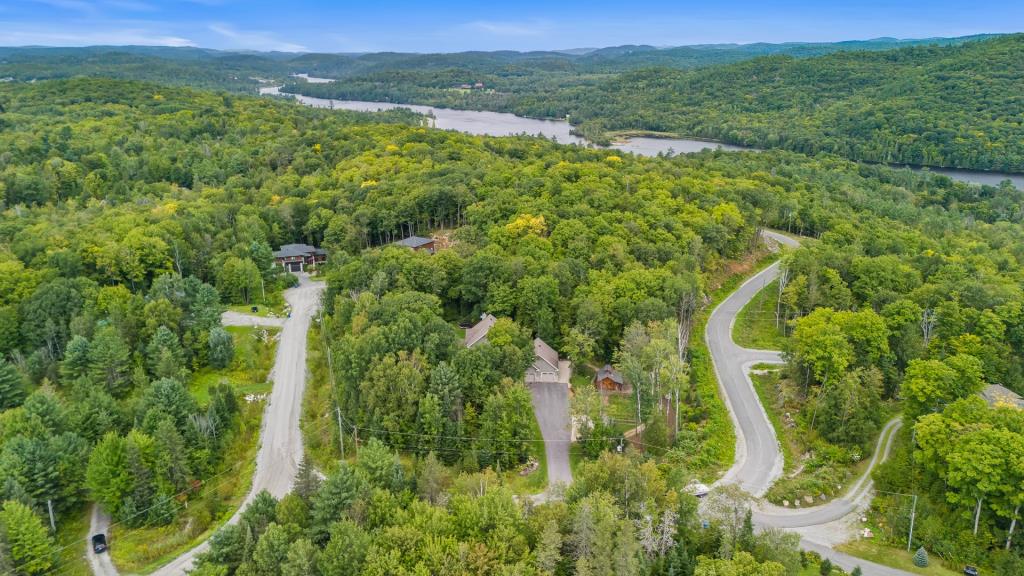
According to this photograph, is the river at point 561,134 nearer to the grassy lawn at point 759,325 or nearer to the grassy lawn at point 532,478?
the grassy lawn at point 759,325

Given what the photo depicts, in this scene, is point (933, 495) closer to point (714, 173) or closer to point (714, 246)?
point (714, 246)

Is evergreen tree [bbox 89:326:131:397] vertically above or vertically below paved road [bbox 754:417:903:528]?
above

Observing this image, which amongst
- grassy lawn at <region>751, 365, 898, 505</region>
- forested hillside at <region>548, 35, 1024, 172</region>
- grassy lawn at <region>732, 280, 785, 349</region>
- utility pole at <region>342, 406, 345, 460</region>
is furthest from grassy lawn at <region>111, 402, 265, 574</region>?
forested hillside at <region>548, 35, 1024, 172</region>

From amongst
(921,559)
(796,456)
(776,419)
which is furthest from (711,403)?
(921,559)

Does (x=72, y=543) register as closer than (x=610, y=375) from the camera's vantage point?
Yes

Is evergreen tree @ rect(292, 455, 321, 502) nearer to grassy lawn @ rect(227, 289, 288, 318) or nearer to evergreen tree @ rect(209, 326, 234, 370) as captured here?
evergreen tree @ rect(209, 326, 234, 370)

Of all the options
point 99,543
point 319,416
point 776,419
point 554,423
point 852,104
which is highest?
point 852,104

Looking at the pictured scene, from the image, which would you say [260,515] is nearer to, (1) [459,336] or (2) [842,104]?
(1) [459,336]
